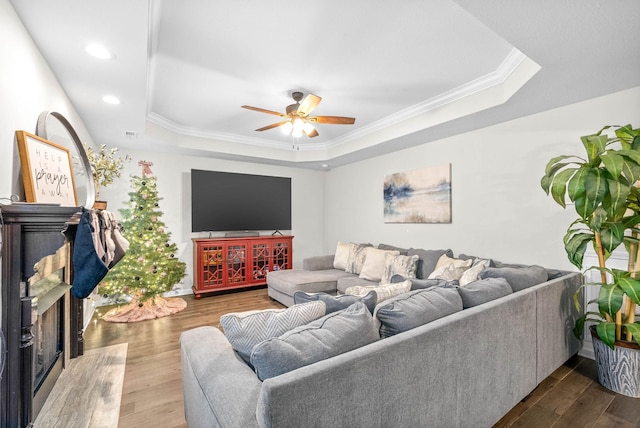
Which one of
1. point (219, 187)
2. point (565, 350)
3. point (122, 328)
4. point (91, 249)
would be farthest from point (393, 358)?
point (219, 187)

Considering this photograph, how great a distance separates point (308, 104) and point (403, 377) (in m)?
2.44

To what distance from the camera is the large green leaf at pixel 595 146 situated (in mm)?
2041

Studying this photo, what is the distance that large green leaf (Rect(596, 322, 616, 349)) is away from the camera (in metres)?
2.09

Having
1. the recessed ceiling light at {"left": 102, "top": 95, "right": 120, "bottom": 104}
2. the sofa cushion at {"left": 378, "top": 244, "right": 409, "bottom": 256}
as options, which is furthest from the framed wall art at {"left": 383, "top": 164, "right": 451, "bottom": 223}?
the recessed ceiling light at {"left": 102, "top": 95, "right": 120, "bottom": 104}

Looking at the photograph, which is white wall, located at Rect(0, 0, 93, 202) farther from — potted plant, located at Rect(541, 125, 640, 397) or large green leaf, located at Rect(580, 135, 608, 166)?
large green leaf, located at Rect(580, 135, 608, 166)

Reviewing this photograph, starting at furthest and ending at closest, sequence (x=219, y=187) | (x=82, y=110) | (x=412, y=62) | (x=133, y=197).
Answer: (x=219, y=187) → (x=133, y=197) → (x=82, y=110) → (x=412, y=62)

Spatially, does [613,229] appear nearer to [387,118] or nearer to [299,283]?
[387,118]

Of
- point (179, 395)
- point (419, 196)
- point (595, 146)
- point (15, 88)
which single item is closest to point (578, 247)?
point (595, 146)

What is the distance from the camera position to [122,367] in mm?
2555

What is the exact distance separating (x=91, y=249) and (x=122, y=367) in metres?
1.36

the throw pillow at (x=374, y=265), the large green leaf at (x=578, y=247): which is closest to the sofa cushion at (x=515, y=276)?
the large green leaf at (x=578, y=247)

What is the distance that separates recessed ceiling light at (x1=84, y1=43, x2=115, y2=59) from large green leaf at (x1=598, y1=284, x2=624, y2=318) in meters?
3.80

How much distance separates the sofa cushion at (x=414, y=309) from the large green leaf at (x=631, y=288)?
4.11 feet

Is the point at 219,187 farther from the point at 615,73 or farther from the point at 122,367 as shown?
the point at 615,73
